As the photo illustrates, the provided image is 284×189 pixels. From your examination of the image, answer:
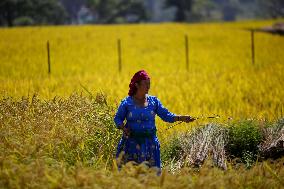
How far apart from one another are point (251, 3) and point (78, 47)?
459 feet

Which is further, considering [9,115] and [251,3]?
[251,3]

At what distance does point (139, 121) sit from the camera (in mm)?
6047

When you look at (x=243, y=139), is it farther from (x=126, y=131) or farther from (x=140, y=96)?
(x=126, y=131)

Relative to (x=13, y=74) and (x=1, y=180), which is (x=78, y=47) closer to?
(x=13, y=74)

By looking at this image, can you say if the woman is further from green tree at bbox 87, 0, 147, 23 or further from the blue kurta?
green tree at bbox 87, 0, 147, 23

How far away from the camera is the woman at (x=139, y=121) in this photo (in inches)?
237

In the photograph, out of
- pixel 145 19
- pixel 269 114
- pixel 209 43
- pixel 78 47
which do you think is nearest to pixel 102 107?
pixel 269 114

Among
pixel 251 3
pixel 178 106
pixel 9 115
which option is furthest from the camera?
pixel 251 3

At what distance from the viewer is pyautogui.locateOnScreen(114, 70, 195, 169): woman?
6.02 meters

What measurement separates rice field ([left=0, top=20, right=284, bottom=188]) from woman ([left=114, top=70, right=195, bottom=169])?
30 cm

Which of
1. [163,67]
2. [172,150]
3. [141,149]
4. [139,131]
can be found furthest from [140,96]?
[163,67]

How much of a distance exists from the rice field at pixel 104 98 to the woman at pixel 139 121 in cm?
30

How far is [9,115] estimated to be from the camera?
698cm

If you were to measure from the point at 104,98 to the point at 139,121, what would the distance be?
164 centimetres
